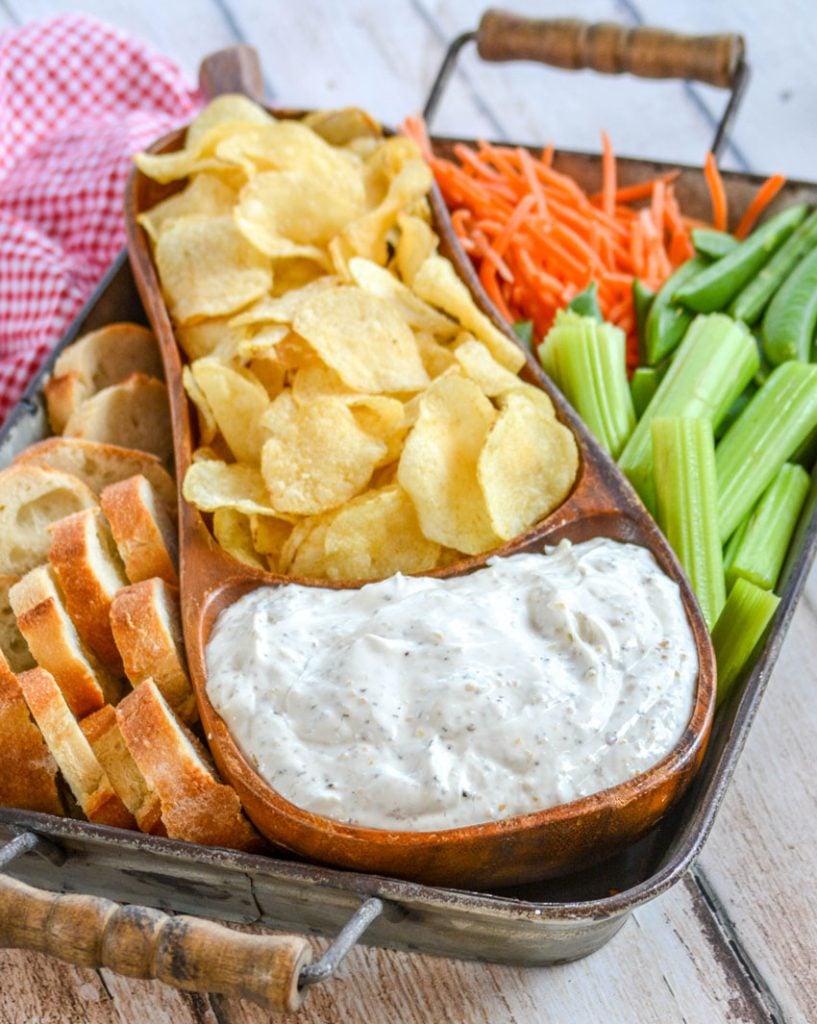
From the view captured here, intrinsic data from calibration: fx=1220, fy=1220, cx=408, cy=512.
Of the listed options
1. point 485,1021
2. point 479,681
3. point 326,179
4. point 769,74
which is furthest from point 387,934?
point 769,74

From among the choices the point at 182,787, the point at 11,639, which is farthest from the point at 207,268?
the point at 182,787

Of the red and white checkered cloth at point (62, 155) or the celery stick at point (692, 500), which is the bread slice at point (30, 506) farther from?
the celery stick at point (692, 500)

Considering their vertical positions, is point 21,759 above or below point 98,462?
below

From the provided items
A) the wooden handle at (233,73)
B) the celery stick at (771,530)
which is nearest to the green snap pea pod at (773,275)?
the celery stick at (771,530)

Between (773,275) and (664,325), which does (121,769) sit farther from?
(773,275)

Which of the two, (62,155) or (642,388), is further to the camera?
(62,155)

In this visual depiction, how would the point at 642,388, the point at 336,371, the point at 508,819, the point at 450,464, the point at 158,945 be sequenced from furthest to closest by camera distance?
the point at 642,388
the point at 336,371
the point at 450,464
the point at 508,819
the point at 158,945
